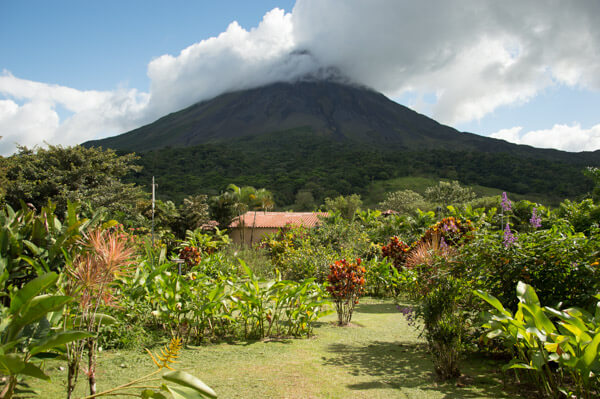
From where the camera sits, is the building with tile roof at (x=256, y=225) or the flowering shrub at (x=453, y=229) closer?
the flowering shrub at (x=453, y=229)

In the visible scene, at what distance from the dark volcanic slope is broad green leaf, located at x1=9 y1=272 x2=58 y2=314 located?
3851 inches

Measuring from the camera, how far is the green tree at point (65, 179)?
1577 centimetres

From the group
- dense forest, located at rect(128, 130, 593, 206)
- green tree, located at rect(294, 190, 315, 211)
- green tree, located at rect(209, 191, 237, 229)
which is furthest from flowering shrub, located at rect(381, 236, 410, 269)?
dense forest, located at rect(128, 130, 593, 206)

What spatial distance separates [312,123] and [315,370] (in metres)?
118

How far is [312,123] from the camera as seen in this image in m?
119

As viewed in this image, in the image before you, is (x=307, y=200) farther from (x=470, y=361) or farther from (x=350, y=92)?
(x=350, y=92)

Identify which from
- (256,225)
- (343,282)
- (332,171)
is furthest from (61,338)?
(332,171)

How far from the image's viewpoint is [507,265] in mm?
3271

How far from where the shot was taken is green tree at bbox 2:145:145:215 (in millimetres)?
15766

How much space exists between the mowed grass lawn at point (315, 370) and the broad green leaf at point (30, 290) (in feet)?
5.36

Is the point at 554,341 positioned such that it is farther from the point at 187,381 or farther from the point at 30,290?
the point at 30,290

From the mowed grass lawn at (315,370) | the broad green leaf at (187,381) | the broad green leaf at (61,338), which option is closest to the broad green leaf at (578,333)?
the mowed grass lawn at (315,370)

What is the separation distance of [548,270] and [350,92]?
499 ft

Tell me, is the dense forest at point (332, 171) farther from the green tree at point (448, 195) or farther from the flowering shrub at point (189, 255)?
the flowering shrub at point (189, 255)
